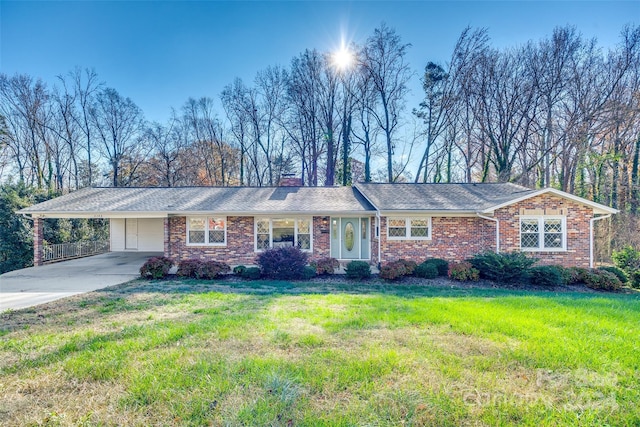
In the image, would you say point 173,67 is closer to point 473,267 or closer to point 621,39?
point 473,267

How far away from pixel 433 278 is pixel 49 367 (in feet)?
31.9

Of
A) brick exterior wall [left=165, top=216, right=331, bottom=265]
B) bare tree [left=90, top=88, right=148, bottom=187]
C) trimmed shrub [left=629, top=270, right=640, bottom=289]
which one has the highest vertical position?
bare tree [left=90, top=88, right=148, bottom=187]

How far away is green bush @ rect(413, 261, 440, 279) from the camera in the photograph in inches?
392

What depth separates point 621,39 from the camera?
16.8 metres

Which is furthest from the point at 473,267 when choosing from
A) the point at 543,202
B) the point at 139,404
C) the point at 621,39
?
the point at 621,39

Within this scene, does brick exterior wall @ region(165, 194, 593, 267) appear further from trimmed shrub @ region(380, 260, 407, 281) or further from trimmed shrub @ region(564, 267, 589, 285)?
trimmed shrub @ region(380, 260, 407, 281)

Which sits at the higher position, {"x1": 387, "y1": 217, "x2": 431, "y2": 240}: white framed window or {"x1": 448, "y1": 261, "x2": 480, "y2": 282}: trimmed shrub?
{"x1": 387, "y1": 217, "x2": 431, "y2": 240}: white framed window

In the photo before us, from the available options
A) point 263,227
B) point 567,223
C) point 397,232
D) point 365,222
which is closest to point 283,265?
point 263,227

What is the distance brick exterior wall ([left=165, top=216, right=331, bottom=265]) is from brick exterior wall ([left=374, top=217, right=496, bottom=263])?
8.49ft

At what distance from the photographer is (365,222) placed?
1262 centimetres

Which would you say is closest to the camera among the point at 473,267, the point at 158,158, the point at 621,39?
the point at 473,267

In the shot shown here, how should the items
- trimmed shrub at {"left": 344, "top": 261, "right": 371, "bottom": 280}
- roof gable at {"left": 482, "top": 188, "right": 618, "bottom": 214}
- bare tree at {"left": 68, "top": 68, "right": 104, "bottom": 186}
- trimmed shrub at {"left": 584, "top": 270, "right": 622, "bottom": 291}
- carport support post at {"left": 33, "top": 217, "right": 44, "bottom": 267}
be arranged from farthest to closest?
1. bare tree at {"left": 68, "top": 68, "right": 104, "bottom": 186}
2. carport support post at {"left": 33, "top": 217, "right": 44, "bottom": 267}
3. roof gable at {"left": 482, "top": 188, "right": 618, "bottom": 214}
4. trimmed shrub at {"left": 344, "top": 261, "right": 371, "bottom": 280}
5. trimmed shrub at {"left": 584, "top": 270, "right": 622, "bottom": 291}

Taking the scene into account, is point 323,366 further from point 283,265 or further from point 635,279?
point 635,279

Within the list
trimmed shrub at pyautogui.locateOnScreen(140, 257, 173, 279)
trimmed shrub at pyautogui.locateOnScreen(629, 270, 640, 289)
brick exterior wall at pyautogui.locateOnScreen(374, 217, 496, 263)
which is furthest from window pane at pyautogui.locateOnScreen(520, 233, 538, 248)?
trimmed shrub at pyautogui.locateOnScreen(140, 257, 173, 279)
